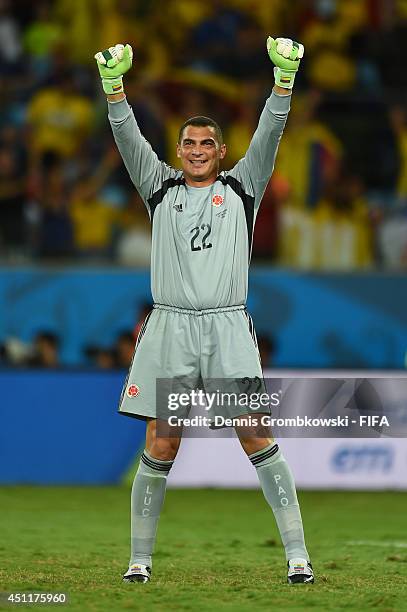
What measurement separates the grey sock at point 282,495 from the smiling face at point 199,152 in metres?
1.31

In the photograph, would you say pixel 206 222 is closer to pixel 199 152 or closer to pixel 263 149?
pixel 199 152

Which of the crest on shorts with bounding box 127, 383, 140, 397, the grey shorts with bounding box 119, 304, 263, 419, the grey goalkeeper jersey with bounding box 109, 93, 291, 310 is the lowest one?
the crest on shorts with bounding box 127, 383, 140, 397

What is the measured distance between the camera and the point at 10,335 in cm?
1321

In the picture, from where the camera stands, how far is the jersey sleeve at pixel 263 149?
631 centimetres

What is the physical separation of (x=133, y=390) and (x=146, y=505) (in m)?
0.56

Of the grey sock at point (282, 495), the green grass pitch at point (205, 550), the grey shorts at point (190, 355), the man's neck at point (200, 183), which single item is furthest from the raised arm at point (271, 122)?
the green grass pitch at point (205, 550)

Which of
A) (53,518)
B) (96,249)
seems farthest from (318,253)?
(53,518)

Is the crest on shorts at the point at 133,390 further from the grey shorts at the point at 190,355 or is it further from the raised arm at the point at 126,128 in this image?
the raised arm at the point at 126,128

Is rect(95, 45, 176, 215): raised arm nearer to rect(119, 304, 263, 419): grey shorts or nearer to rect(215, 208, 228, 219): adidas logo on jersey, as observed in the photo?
rect(215, 208, 228, 219): adidas logo on jersey

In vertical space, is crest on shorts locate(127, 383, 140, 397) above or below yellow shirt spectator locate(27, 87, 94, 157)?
below

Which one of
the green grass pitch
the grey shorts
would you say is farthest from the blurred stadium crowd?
the grey shorts

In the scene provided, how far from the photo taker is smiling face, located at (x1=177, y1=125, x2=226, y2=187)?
6.39 m

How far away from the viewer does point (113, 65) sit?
6309mm

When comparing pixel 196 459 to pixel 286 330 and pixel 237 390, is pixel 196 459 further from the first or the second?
pixel 237 390
